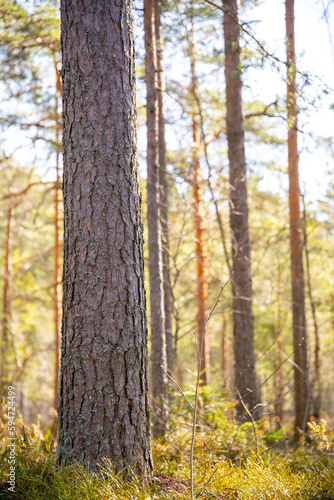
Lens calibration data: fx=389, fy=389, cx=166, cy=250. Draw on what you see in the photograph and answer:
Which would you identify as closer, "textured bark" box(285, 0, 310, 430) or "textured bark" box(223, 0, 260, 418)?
"textured bark" box(223, 0, 260, 418)

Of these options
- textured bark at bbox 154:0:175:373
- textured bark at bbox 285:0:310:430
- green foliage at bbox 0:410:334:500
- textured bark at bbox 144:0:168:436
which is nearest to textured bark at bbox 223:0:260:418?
textured bark at bbox 154:0:175:373

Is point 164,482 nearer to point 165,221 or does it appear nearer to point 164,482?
point 164,482

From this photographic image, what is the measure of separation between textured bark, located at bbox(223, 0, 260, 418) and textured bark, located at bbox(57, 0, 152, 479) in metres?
4.02

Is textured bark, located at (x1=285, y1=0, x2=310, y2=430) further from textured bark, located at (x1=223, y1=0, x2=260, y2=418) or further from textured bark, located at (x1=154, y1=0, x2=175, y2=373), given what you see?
textured bark, located at (x1=154, y1=0, x2=175, y2=373)

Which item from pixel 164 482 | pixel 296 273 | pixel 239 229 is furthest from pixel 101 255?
pixel 296 273

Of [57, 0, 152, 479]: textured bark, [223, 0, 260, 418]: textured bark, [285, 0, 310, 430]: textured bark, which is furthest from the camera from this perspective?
[285, 0, 310, 430]: textured bark

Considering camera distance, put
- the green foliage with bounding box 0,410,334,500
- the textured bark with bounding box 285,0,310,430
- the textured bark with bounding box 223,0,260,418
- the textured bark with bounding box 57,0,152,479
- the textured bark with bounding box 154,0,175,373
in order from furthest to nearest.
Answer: the textured bark with bounding box 285,0,310,430
the textured bark with bounding box 223,0,260,418
the textured bark with bounding box 154,0,175,373
the textured bark with bounding box 57,0,152,479
the green foliage with bounding box 0,410,334,500

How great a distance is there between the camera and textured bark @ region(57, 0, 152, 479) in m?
2.68

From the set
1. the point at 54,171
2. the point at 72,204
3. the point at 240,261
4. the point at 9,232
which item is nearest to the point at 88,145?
the point at 72,204

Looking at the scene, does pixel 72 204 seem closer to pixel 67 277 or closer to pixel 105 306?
pixel 67 277

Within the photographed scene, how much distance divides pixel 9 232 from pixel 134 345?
10.9 meters

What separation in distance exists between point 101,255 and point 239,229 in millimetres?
4681

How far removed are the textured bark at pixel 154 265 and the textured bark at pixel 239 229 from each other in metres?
1.87

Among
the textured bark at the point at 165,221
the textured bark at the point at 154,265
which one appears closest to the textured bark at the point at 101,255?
the textured bark at the point at 154,265
